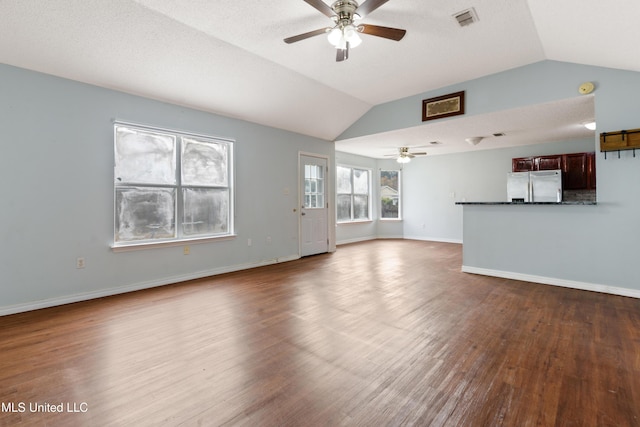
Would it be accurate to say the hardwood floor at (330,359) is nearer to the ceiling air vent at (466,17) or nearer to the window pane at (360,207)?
the ceiling air vent at (466,17)

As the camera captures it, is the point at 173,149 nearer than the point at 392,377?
No

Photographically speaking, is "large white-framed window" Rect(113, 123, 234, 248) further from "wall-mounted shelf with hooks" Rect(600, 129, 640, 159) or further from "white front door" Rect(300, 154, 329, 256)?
"wall-mounted shelf with hooks" Rect(600, 129, 640, 159)

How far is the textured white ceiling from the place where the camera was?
2654 mm

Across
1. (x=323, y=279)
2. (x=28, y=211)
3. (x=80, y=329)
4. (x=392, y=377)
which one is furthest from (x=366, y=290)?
(x=28, y=211)

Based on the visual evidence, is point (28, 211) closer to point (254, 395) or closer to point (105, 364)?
point (105, 364)

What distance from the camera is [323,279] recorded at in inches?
166

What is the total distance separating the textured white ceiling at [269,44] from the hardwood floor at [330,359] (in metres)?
2.61

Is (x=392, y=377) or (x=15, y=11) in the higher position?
(x=15, y=11)

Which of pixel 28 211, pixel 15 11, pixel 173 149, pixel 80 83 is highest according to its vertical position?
pixel 15 11

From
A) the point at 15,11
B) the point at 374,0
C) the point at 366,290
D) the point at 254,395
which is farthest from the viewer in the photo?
the point at 366,290

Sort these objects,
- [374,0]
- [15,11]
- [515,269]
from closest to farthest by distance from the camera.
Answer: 1. [374,0]
2. [15,11]
3. [515,269]

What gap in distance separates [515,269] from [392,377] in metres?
3.28

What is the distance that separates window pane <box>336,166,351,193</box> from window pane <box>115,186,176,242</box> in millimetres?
4490

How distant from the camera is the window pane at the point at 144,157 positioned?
373cm
